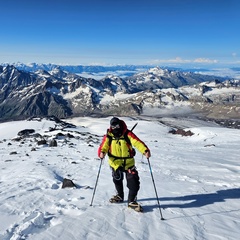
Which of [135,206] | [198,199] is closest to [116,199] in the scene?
[135,206]

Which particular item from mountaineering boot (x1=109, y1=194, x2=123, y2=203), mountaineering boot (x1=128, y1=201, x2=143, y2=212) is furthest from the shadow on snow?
mountaineering boot (x1=109, y1=194, x2=123, y2=203)

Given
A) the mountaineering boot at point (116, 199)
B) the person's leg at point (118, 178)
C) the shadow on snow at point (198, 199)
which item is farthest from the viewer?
the mountaineering boot at point (116, 199)

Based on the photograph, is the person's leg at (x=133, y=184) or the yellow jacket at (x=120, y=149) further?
the person's leg at (x=133, y=184)

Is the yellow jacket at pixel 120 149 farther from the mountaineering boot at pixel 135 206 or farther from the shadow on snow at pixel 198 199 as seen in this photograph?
the shadow on snow at pixel 198 199

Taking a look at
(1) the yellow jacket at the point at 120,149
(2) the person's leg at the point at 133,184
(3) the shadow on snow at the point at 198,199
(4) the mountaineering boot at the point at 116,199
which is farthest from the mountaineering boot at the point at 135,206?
(1) the yellow jacket at the point at 120,149

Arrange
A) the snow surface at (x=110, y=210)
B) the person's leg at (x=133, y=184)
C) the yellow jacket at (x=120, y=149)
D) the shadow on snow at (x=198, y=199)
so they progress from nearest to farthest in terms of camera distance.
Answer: the snow surface at (x=110, y=210)
the yellow jacket at (x=120, y=149)
the person's leg at (x=133, y=184)
the shadow on snow at (x=198, y=199)

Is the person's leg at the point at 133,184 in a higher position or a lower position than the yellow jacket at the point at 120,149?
lower

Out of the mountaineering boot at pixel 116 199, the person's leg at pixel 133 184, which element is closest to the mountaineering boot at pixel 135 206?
the person's leg at pixel 133 184

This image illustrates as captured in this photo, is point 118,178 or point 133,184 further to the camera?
point 118,178

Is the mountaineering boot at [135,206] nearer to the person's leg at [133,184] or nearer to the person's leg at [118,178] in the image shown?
the person's leg at [133,184]

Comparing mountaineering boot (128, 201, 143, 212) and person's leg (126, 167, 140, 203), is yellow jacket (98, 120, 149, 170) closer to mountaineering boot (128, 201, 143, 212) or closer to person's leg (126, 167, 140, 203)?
person's leg (126, 167, 140, 203)

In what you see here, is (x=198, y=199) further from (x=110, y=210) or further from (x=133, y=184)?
(x=110, y=210)

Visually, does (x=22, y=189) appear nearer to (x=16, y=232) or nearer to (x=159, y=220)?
(x=16, y=232)

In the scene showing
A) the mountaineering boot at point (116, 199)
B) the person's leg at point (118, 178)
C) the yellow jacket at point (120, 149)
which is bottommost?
the mountaineering boot at point (116, 199)
